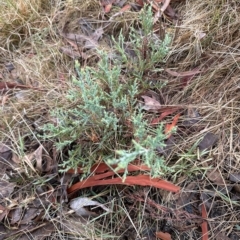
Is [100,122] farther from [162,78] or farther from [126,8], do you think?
[126,8]

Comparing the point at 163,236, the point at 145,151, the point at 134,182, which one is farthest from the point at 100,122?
the point at 163,236

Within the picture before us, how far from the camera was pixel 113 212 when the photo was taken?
159 centimetres

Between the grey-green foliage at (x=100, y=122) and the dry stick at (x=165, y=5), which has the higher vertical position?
the dry stick at (x=165, y=5)

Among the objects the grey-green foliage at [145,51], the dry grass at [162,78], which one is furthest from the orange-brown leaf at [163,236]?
the grey-green foliage at [145,51]

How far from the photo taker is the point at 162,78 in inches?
72.1

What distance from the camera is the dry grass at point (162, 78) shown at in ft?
5.19

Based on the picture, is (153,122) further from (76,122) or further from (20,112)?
(20,112)

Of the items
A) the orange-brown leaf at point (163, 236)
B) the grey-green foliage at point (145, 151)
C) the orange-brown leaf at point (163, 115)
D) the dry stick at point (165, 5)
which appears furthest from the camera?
the dry stick at point (165, 5)

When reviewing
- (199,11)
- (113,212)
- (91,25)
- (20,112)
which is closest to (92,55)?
(91,25)

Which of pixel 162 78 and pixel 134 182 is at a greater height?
pixel 162 78

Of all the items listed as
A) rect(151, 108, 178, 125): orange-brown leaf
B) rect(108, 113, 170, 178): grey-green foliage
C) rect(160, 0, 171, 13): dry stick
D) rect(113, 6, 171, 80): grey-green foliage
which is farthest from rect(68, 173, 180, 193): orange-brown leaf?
rect(160, 0, 171, 13): dry stick

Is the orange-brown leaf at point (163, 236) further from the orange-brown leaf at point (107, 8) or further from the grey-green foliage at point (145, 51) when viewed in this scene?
the orange-brown leaf at point (107, 8)

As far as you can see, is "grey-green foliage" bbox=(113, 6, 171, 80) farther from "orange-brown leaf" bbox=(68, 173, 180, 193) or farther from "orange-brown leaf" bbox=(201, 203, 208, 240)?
"orange-brown leaf" bbox=(201, 203, 208, 240)

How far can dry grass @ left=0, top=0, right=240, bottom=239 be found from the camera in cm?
158
